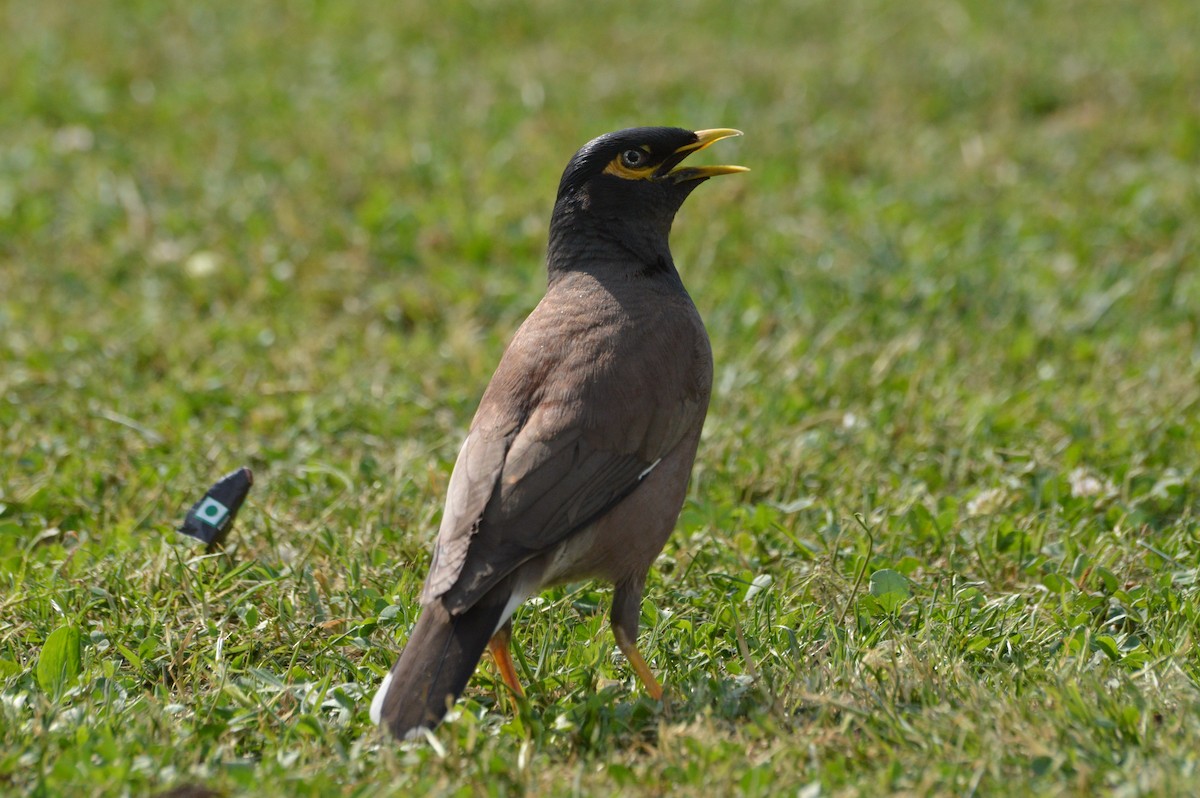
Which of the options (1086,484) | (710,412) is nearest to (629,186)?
(710,412)

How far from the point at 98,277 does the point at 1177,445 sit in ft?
16.1

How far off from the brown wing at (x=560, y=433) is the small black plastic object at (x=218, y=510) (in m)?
0.87

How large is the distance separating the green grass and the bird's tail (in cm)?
10

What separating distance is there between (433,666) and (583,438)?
75cm

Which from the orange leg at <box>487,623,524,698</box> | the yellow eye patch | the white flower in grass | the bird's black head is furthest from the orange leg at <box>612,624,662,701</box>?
the white flower in grass

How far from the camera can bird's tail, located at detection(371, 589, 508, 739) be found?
10.6 ft

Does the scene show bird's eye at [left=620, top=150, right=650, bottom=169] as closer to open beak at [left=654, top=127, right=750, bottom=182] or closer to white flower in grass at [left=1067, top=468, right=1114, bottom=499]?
open beak at [left=654, top=127, right=750, bottom=182]

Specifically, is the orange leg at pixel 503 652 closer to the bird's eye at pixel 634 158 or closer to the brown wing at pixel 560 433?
the brown wing at pixel 560 433

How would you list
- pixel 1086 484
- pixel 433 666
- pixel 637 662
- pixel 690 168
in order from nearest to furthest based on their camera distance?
pixel 433 666 < pixel 637 662 < pixel 690 168 < pixel 1086 484

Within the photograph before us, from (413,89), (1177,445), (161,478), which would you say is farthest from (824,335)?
(413,89)

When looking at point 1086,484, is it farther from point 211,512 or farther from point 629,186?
point 211,512

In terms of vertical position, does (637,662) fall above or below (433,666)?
below

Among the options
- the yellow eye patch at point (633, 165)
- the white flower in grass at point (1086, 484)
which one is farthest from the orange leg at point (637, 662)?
the white flower in grass at point (1086, 484)

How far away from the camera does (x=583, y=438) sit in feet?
12.2
